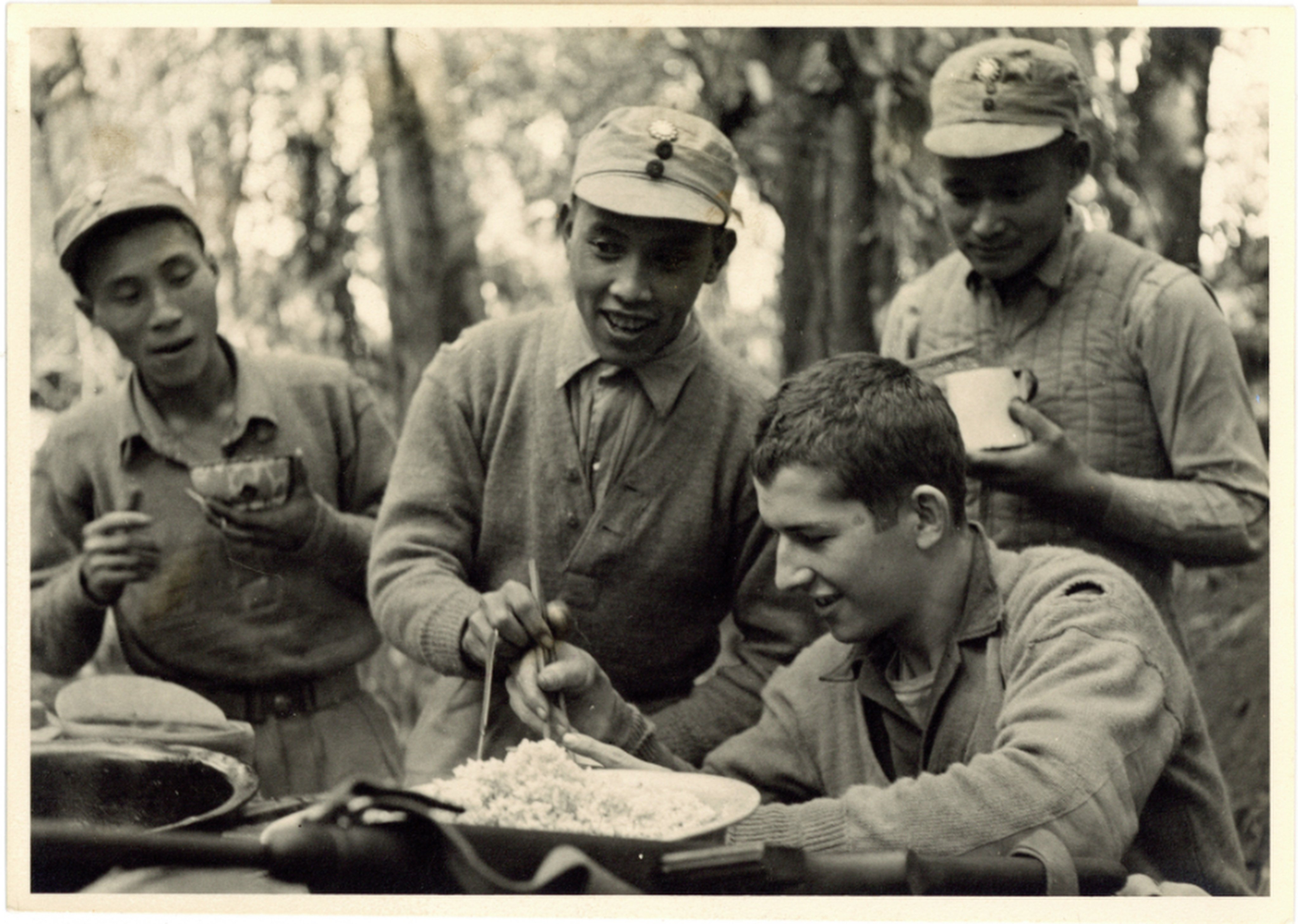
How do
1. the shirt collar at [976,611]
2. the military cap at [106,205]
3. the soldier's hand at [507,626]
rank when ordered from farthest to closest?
the military cap at [106,205] → the soldier's hand at [507,626] → the shirt collar at [976,611]

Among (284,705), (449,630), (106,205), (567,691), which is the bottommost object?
(284,705)

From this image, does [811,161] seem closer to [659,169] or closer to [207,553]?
[659,169]

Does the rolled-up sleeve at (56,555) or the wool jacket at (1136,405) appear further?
the rolled-up sleeve at (56,555)

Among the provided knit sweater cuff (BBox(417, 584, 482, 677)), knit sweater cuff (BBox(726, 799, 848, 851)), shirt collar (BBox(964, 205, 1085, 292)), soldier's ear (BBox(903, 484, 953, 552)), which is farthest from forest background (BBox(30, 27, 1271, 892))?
knit sweater cuff (BBox(726, 799, 848, 851))

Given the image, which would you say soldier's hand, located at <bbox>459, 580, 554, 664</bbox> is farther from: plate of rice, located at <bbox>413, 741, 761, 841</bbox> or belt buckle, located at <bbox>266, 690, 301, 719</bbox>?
belt buckle, located at <bbox>266, 690, 301, 719</bbox>

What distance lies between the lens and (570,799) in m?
3.92

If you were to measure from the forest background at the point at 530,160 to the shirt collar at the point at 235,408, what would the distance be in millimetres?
62

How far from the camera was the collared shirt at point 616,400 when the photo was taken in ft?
14.4

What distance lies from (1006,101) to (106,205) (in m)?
2.36

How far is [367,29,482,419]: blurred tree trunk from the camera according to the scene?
15.4ft

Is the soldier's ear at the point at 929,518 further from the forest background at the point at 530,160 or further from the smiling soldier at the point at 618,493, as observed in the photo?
the forest background at the point at 530,160

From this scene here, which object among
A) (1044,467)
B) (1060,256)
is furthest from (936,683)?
(1060,256)

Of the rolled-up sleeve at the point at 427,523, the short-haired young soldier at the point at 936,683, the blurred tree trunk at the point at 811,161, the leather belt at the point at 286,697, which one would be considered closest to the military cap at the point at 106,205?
the rolled-up sleeve at the point at 427,523

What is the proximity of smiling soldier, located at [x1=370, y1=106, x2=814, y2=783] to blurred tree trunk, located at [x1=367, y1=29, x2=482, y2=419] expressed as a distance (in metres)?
0.33
